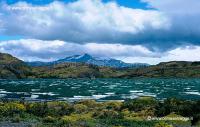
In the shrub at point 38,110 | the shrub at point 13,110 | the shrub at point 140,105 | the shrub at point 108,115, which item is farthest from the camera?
the shrub at point 140,105

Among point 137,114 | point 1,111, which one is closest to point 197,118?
point 137,114

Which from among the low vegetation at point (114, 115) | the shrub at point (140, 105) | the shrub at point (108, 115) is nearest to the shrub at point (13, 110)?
the low vegetation at point (114, 115)

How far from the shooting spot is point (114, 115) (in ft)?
168

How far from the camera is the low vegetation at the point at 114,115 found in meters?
40.1

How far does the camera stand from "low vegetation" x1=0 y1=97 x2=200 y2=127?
40.1 m

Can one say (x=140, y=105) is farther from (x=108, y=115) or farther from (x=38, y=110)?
(x=38, y=110)

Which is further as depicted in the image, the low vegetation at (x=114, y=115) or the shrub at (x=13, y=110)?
the shrub at (x=13, y=110)

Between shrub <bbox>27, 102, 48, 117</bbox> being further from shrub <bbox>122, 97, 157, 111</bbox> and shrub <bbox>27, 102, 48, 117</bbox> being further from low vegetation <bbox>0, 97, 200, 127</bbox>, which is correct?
shrub <bbox>122, 97, 157, 111</bbox>

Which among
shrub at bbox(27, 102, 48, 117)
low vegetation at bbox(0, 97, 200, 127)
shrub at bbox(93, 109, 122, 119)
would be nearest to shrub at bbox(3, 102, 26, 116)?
low vegetation at bbox(0, 97, 200, 127)

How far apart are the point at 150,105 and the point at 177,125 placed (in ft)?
74.0

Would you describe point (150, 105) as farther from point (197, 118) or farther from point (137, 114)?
point (197, 118)

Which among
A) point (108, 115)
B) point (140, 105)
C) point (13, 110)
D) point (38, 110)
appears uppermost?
point (13, 110)

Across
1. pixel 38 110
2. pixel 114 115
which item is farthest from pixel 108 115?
pixel 38 110

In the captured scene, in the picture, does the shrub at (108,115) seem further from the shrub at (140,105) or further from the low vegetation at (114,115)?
the shrub at (140,105)
